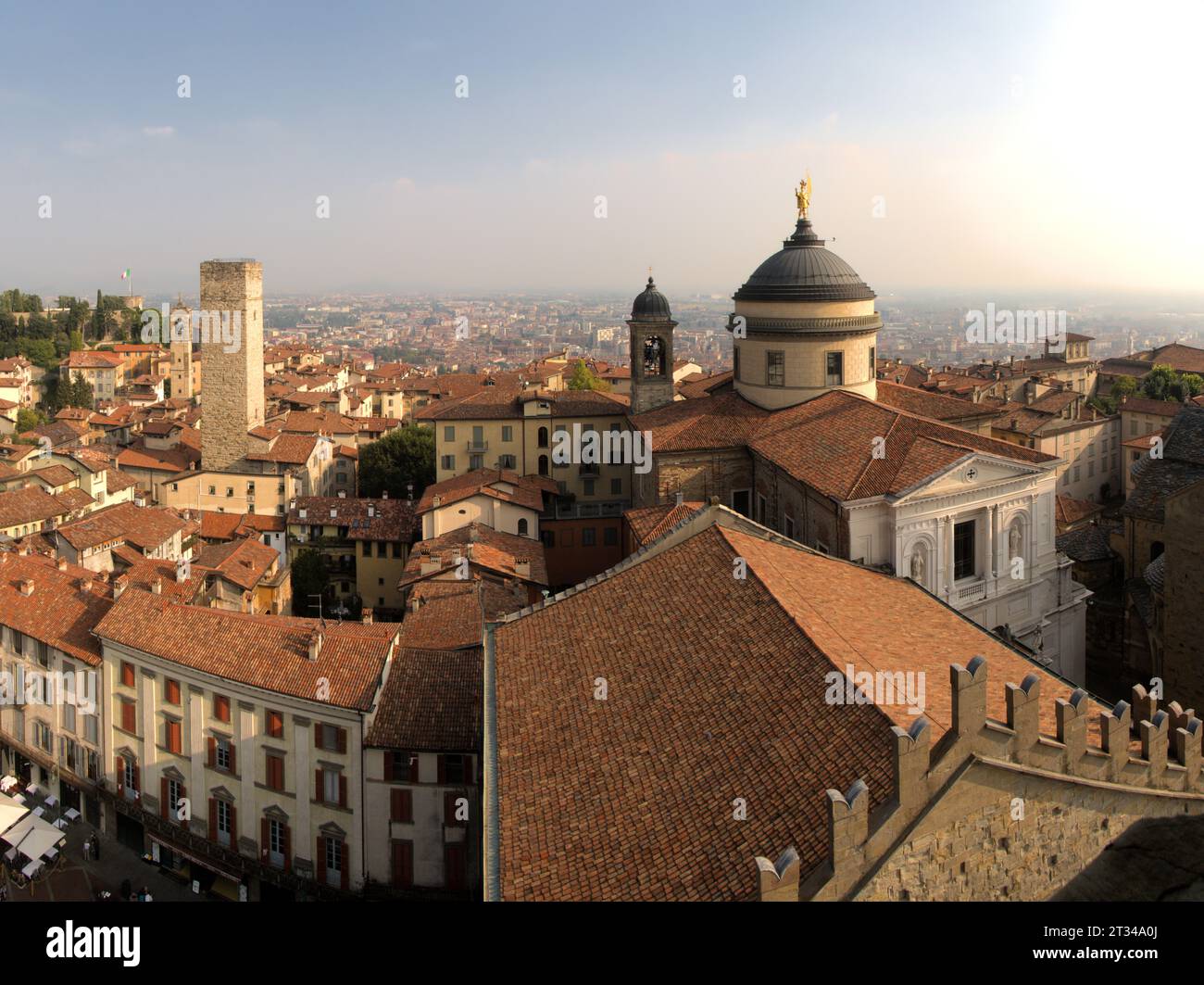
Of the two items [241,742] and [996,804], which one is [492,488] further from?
[996,804]

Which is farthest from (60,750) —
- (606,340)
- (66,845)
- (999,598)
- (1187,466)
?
(606,340)

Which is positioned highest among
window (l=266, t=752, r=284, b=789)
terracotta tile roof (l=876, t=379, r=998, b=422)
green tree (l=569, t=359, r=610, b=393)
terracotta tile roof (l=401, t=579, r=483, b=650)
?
green tree (l=569, t=359, r=610, b=393)

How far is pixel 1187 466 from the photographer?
3030 cm

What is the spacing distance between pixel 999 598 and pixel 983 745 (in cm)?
1604

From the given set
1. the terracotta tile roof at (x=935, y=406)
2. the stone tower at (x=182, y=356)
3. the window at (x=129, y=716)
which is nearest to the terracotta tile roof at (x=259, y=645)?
the window at (x=129, y=716)

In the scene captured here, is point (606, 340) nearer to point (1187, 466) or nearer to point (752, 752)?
point (1187, 466)

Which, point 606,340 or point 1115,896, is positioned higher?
point 606,340

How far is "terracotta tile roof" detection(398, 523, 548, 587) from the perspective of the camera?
32.9 metres

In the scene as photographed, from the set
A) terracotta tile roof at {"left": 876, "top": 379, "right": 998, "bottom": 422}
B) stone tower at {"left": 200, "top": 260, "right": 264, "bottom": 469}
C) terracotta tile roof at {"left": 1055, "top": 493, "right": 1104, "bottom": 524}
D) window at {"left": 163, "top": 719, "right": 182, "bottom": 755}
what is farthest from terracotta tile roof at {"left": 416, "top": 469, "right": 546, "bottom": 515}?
stone tower at {"left": 200, "top": 260, "right": 264, "bottom": 469}

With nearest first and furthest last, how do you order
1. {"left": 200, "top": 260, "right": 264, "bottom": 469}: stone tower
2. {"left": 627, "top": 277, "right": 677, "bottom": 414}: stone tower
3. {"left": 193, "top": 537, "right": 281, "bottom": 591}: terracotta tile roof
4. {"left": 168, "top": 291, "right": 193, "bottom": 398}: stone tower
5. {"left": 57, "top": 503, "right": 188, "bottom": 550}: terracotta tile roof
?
{"left": 193, "top": 537, "right": 281, "bottom": 591}: terracotta tile roof, {"left": 627, "top": 277, "right": 677, "bottom": 414}: stone tower, {"left": 57, "top": 503, "right": 188, "bottom": 550}: terracotta tile roof, {"left": 200, "top": 260, "right": 264, "bottom": 469}: stone tower, {"left": 168, "top": 291, "right": 193, "bottom": 398}: stone tower

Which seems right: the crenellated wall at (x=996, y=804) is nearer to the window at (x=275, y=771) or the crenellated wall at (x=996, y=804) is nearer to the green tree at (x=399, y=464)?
the window at (x=275, y=771)

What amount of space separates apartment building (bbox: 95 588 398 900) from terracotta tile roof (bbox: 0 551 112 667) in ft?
4.99

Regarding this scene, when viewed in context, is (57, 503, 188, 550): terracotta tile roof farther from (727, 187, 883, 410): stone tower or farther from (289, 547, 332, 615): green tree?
(727, 187, 883, 410): stone tower
